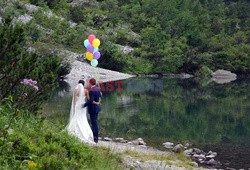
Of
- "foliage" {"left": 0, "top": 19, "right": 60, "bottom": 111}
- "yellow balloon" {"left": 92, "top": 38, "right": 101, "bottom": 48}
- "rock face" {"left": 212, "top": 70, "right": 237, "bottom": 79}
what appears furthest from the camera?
"rock face" {"left": 212, "top": 70, "right": 237, "bottom": 79}

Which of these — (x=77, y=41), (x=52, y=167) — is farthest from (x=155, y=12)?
(x=52, y=167)

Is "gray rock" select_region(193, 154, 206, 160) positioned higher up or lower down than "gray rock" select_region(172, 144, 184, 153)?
lower down

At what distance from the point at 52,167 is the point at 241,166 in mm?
9548

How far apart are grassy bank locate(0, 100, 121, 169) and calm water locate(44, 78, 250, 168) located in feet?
12.3

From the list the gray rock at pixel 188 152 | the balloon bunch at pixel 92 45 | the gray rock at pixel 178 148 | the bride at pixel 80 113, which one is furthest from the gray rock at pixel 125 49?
the bride at pixel 80 113

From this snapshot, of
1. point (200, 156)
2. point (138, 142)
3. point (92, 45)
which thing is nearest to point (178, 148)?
point (200, 156)

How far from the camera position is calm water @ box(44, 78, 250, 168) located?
1642 centimetres

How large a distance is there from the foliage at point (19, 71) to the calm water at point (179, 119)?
131 cm

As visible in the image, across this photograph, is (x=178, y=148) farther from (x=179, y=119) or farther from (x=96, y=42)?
(x=96, y=42)

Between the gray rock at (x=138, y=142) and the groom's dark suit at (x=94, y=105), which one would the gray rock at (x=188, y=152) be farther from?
the groom's dark suit at (x=94, y=105)

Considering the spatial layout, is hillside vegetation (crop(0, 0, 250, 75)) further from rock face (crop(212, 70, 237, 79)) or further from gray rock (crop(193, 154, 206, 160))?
gray rock (crop(193, 154, 206, 160))

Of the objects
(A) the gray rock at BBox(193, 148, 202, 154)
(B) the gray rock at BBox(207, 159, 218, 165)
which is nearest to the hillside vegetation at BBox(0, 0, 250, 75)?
(A) the gray rock at BBox(193, 148, 202, 154)

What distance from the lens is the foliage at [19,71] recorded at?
8008 mm

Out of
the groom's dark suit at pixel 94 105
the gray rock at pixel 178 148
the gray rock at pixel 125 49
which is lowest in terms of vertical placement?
the gray rock at pixel 178 148
